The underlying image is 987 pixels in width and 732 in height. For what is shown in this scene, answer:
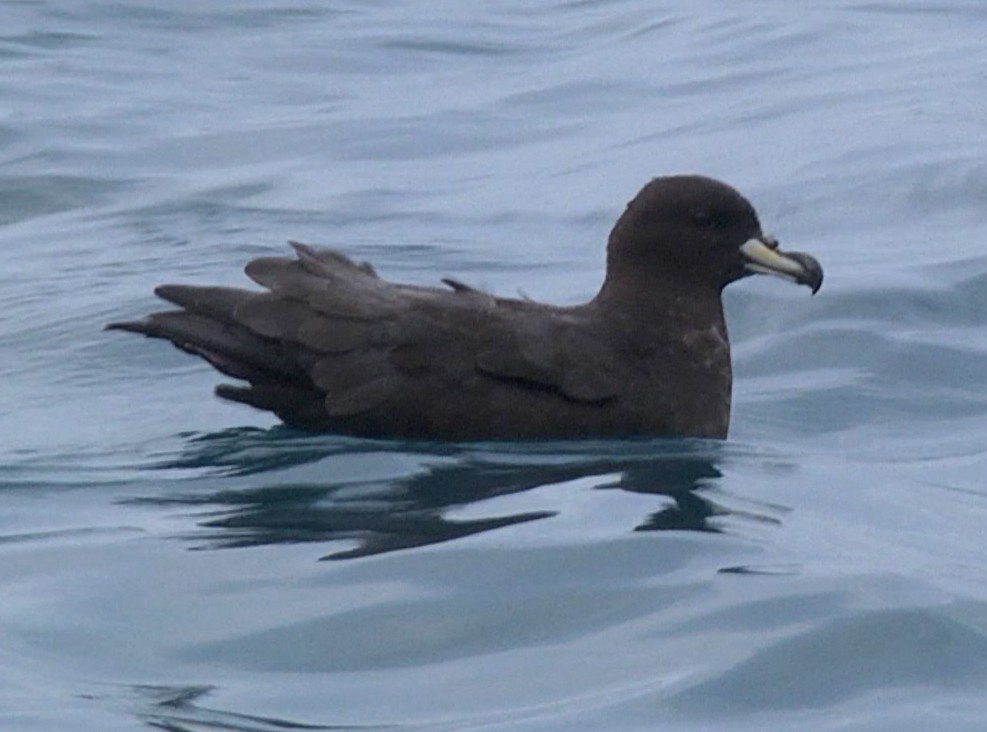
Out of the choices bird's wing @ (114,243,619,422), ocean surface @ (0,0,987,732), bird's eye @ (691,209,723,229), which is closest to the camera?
ocean surface @ (0,0,987,732)

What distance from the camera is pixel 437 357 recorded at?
8.19m

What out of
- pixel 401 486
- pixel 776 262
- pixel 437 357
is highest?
pixel 776 262

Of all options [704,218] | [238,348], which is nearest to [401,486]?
[238,348]

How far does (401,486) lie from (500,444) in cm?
45

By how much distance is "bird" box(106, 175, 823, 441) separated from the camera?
8211 millimetres

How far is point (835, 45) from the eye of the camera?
18.9 meters

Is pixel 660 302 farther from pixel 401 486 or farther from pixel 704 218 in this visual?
pixel 401 486

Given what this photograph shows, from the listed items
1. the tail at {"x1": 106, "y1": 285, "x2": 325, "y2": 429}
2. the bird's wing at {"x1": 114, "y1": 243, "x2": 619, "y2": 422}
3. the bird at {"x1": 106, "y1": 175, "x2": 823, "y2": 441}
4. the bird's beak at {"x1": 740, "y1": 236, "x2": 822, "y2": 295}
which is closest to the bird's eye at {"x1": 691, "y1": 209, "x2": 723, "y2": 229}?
the bird's beak at {"x1": 740, "y1": 236, "x2": 822, "y2": 295}

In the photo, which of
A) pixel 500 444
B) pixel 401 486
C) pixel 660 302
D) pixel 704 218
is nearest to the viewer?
pixel 401 486

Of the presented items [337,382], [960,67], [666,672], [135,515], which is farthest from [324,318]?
[960,67]

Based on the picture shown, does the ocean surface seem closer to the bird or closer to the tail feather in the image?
the bird

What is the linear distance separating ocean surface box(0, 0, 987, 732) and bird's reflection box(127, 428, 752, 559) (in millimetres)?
19

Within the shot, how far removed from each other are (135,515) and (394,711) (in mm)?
2103

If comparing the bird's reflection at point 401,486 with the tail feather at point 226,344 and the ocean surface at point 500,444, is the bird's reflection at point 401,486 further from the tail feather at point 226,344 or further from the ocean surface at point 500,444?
the tail feather at point 226,344
